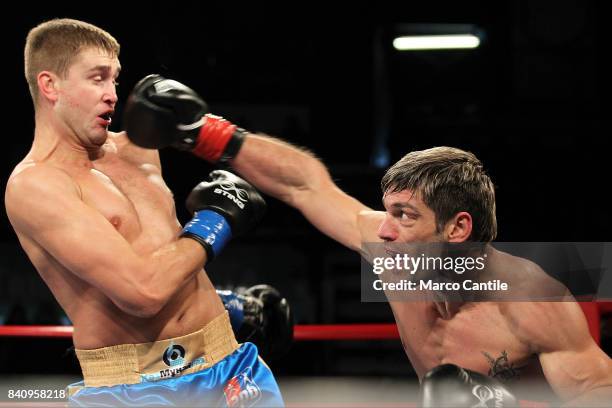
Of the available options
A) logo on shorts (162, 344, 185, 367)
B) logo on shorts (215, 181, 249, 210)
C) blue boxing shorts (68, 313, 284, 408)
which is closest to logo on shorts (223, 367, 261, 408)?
blue boxing shorts (68, 313, 284, 408)

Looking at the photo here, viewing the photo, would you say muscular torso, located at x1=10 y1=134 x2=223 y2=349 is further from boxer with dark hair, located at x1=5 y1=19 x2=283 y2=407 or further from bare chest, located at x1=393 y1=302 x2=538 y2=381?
bare chest, located at x1=393 y1=302 x2=538 y2=381

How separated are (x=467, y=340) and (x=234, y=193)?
634 millimetres

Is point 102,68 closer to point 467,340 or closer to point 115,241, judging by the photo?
point 115,241

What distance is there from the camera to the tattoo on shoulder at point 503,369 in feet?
5.85

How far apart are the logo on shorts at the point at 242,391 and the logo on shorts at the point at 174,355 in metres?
0.12

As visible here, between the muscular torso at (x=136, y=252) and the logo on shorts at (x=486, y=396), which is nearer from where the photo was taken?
the logo on shorts at (x=486, y=396)

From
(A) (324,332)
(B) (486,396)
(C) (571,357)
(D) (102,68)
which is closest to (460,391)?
(B) (486,396)

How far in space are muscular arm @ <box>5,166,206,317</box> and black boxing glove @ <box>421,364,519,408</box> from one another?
0.54m

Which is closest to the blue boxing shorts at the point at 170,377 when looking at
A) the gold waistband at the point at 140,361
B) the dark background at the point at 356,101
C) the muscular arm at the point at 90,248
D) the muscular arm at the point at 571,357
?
the gold waistband at the point at 140,361

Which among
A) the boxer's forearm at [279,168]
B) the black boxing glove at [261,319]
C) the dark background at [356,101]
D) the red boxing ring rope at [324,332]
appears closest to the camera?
the boxer's forearm at [279,168]

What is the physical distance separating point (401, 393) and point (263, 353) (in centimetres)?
113

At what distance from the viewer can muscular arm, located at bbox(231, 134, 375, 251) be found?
1.90 metres

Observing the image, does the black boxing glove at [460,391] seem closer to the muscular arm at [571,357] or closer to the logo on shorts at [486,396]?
the logo on shorts at [486,396]

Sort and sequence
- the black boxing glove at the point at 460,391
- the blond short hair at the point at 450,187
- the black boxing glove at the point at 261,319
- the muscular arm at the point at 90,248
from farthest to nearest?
1. the black boxing glove at the point at 261,319
2. the blond short hair at the point at 450,187
3. the muscular arm at the point at 90,248
4. the black boxing glove at the point at 460,391
